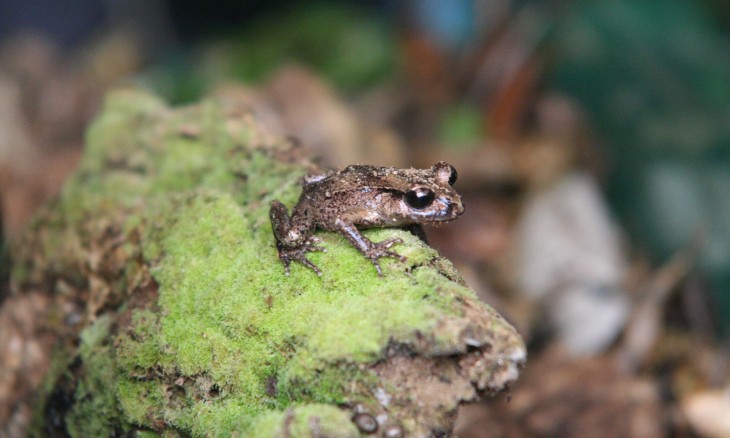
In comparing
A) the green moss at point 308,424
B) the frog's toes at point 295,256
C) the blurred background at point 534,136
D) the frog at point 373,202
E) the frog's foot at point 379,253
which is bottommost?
the green moss at point 308,424

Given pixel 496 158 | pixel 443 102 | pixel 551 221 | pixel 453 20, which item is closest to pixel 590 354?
pixel 551 221

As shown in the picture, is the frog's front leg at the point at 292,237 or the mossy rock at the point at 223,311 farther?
the frog's front leg at the point at 292,237

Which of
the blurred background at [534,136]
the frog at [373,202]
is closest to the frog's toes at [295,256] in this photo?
the frog at [373,202]

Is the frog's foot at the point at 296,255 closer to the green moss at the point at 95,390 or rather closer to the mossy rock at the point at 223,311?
the mossy rock at the point at 223,311

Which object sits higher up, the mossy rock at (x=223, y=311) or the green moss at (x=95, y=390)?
the mossy rock at (x=223, y=311)

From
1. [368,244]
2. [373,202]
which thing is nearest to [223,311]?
[368,244]

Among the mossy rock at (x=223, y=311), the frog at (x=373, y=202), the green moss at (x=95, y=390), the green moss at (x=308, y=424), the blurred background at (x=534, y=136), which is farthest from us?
the blurred background at (x=534, y=136)

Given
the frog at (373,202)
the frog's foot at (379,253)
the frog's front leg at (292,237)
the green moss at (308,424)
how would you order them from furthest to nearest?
the frog at (373,202)
the frog's front leg at (292,237)
the frog's foot at (379,253)
the green moss at (308,424)

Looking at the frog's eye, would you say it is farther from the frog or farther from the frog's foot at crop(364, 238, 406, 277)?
the frog's foot at crop(364, 238, 406, 277)
